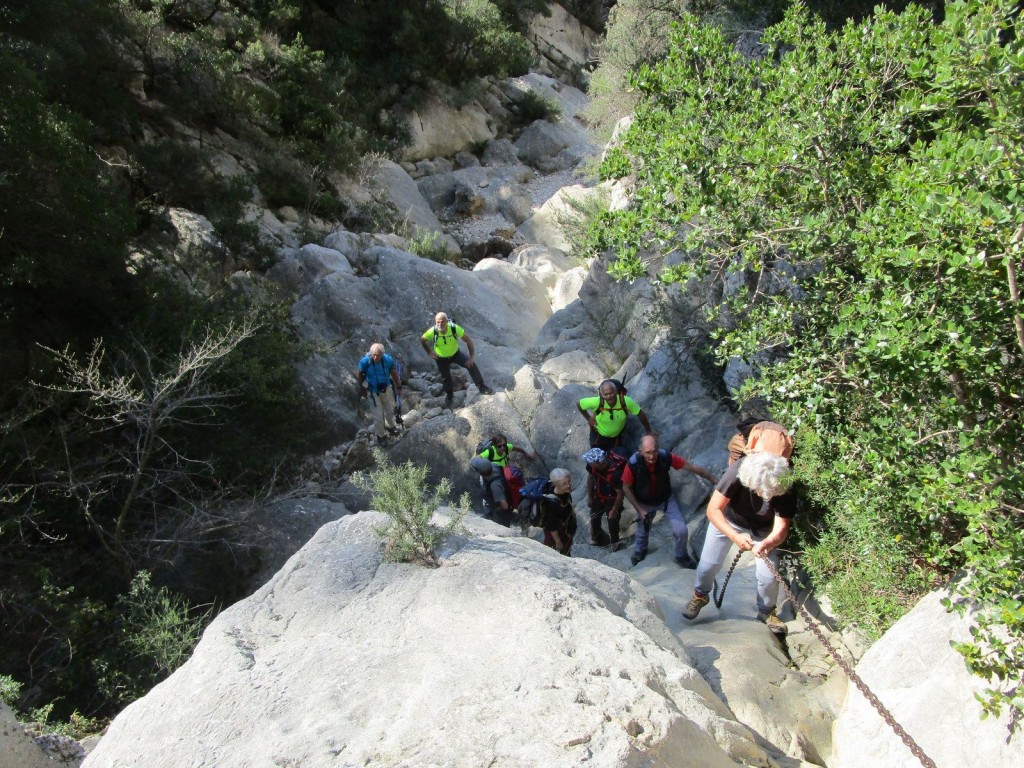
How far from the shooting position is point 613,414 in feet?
26.2

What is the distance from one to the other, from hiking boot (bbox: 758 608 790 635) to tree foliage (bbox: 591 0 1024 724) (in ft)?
1.81

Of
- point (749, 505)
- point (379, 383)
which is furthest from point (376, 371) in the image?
point (749, 505)

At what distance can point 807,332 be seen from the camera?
15.9 ft

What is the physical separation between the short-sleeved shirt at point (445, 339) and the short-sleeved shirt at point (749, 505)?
6343 mm

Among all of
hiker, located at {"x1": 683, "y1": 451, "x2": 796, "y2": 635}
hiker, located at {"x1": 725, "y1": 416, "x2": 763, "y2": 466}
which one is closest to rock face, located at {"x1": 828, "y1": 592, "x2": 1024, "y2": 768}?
hiker, located at {"x1": 683, "y1": 451, "x2": 796, "y2": 635}

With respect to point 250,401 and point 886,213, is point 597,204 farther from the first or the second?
point 886,213

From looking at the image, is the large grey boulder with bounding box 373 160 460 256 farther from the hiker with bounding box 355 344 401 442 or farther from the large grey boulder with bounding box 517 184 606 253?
the hiker with bounding box 355 344 401 442

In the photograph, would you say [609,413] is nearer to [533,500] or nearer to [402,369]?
[533,500]

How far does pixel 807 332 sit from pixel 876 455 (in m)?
1.10

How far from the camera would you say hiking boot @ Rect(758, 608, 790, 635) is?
17.7ft

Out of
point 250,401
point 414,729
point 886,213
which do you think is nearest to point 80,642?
point 250,401

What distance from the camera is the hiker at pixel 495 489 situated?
8.47 meters

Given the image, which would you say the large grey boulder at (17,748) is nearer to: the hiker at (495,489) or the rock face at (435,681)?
the rock face at (435,681)

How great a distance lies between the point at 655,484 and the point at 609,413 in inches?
48.4
